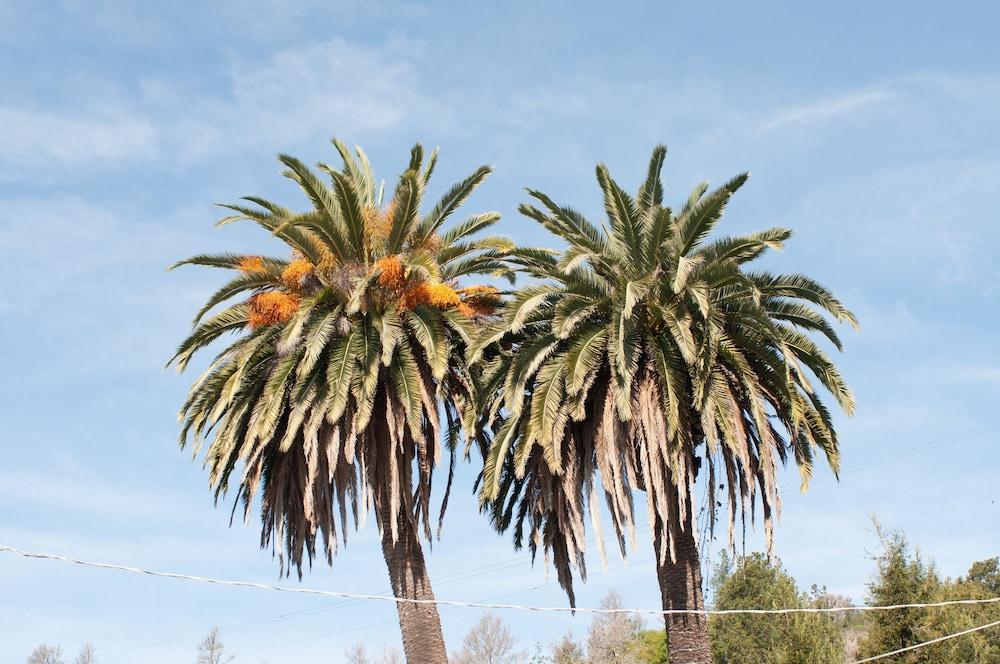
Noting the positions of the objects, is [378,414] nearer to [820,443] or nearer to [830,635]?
[820,443]

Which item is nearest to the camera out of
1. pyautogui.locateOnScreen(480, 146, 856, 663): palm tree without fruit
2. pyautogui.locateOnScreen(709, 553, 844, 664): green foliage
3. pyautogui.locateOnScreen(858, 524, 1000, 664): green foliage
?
pyautogui.locateOnScreen(480, 146, 856, 663): palm tree without fruit

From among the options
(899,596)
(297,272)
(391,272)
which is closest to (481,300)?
(391,272)

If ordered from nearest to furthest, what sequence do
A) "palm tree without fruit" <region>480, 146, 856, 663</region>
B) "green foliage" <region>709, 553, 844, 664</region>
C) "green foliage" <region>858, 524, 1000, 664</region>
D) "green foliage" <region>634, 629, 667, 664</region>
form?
"palm tree without fruit" <region>480, 146, 856, 663</region>
"green foliage" <region>858, 524, 1000, 664</region>
"green foliage" <region>709, 553, 844, 664</region>
"green foliage" <region>634, 629, 667, 664</region>

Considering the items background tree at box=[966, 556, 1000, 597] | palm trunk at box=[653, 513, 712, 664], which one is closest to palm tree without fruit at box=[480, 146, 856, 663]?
palm trunk at box=[653, 513, 712, 664]

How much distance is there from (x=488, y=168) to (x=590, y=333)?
4761 mm

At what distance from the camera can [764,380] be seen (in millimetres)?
22953

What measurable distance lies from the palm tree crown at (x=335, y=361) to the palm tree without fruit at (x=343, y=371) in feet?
0.10

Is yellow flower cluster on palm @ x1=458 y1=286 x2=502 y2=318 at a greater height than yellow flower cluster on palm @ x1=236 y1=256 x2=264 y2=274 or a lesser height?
lesser

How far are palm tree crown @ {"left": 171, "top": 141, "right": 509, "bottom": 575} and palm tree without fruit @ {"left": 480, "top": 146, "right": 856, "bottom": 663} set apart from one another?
59.8 inches

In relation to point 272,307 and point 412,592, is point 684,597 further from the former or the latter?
point 272,307

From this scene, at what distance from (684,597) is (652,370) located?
15.0ft

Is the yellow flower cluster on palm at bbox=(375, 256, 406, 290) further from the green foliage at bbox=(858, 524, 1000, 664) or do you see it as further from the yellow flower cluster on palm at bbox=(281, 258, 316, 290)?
the green foliage at bbox=(858, 524, 1000, 664)

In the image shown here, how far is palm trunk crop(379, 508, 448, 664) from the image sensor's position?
883 inches

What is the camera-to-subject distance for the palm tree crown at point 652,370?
2153 cm
